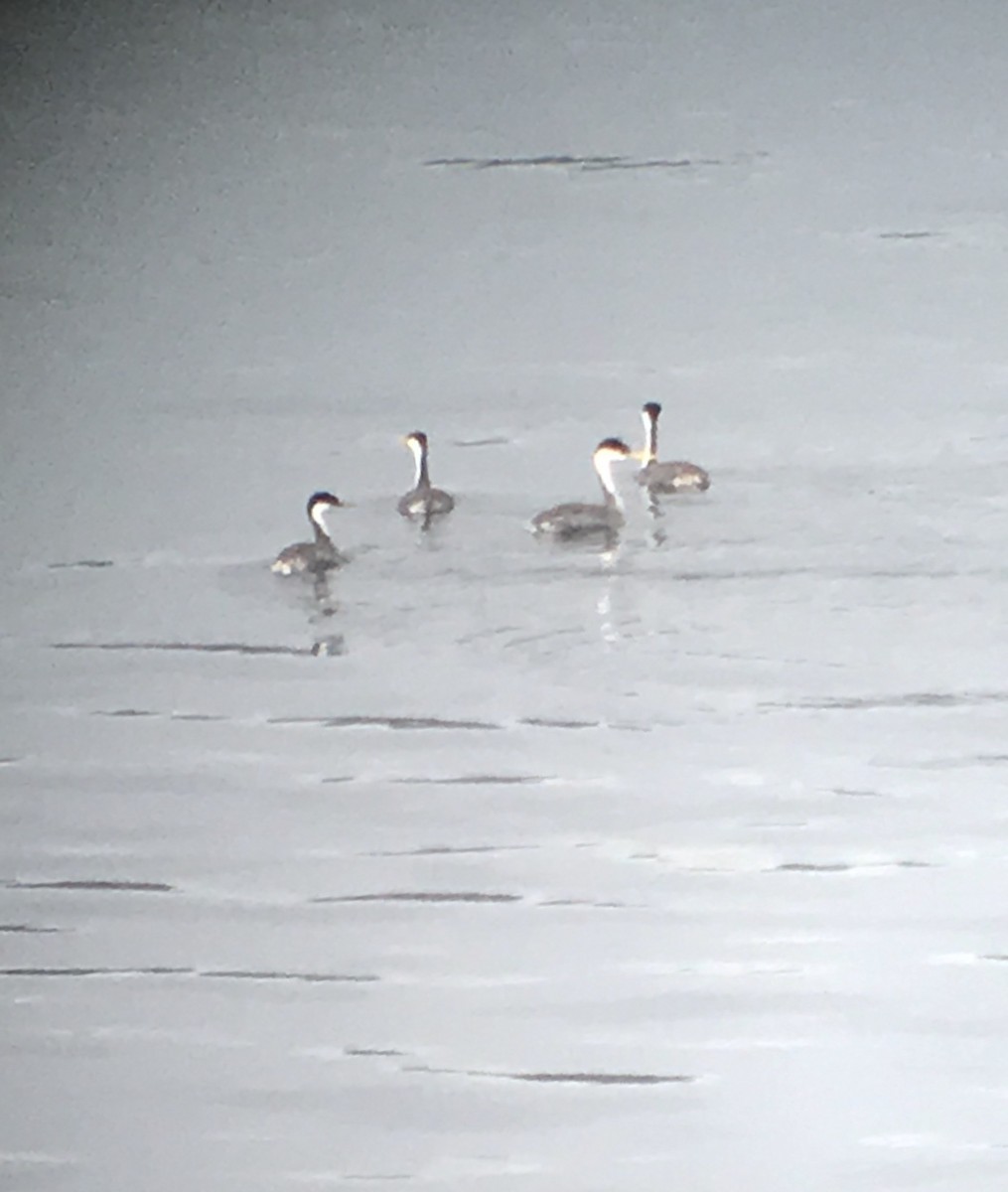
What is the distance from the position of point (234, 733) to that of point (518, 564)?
14.4 inches

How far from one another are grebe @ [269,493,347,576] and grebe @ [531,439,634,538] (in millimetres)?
231

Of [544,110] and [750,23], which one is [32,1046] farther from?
[750,23]

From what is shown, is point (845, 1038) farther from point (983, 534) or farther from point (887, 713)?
point (983, 534)

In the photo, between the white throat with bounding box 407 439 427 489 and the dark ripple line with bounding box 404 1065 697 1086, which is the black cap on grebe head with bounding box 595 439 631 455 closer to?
the white throat with bounding box 407 439 427 489

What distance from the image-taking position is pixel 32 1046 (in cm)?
131

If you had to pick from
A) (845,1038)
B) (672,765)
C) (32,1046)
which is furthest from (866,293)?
(32,1046)

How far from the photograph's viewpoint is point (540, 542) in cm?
126

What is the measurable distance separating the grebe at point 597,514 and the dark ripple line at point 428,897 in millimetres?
408

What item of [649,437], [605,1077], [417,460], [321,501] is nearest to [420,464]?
[417,460]

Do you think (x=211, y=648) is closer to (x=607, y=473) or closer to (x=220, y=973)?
(x=220, y=973)

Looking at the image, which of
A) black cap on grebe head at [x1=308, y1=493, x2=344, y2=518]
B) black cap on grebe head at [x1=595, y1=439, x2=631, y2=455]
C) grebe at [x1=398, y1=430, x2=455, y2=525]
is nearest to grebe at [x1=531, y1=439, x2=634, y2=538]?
black cap on grebe head at [x1=595, y1=439, x2=631, y2=455]

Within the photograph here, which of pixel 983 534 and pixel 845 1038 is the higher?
pixel 983 534

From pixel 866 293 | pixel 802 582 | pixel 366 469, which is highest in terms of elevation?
pixel 866 293

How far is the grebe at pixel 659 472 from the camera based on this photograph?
3.98ft
